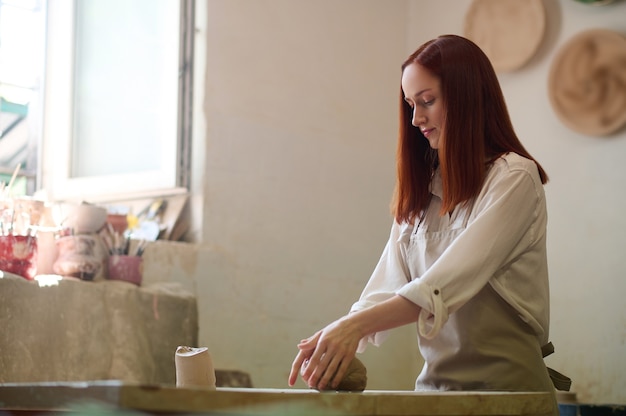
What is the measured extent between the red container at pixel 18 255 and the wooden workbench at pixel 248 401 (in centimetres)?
140

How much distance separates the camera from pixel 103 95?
3562mm

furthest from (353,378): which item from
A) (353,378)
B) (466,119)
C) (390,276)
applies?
(466,119)

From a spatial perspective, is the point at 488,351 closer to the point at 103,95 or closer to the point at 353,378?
the point at 353,378

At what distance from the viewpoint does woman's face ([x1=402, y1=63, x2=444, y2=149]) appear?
5.64 ft

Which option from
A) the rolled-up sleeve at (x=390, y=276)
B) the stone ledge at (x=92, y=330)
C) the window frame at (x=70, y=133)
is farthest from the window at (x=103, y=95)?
the rolled-up sleeve at (x=390, y=276)

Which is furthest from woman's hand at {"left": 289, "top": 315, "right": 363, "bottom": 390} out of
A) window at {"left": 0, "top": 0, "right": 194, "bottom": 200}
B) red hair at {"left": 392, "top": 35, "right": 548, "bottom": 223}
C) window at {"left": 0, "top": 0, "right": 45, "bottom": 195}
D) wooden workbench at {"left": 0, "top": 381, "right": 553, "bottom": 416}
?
window at {"left": 0, "top": 0, "right": 45, "bottom": 195}

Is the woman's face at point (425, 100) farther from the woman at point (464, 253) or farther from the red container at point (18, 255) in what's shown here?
the red container at point (18, 255)

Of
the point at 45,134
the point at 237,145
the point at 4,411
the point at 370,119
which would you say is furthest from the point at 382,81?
the point at 4,411

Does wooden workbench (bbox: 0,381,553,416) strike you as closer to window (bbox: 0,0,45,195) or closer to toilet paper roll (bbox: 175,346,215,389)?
toilet paper roll (bbox: 175,346,215,389)

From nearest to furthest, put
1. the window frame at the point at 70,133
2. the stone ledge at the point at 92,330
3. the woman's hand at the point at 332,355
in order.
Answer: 1. the woman's hand at the point at 332,355
2. the stone ledge at the point at 92,330
3. the window frame at the point at 70,133

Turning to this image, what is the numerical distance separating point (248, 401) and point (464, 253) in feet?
1.94

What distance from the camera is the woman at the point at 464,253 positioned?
1.48 metres

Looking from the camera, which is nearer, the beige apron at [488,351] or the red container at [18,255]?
the beige apron at [488,351]

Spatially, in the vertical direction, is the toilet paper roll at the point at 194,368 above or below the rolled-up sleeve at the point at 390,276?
below
